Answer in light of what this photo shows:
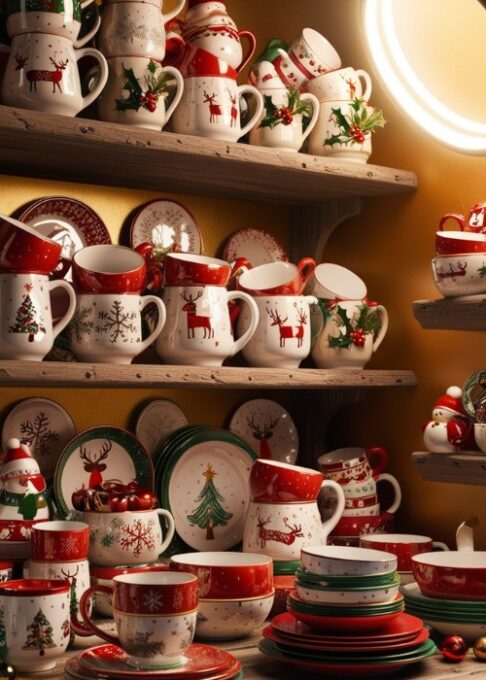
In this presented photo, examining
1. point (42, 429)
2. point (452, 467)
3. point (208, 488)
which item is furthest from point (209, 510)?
point (452, 467)

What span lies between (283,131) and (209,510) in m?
0.65

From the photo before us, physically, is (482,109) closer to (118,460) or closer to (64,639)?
(118,460)

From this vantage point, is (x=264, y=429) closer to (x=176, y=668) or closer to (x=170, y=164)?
(x=170, y=164)

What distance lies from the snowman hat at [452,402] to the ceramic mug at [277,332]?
24 centimetres

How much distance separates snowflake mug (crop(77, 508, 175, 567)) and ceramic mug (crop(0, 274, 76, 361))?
0.82 ft

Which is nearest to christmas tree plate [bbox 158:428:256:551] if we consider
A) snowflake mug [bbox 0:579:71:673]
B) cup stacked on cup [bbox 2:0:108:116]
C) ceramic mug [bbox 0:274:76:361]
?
ceramic mug [bbox 0:274:76:361]

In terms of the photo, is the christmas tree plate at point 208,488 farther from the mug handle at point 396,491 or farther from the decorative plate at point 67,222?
the decorative plate at point 67,222

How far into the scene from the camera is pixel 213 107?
5.47ft

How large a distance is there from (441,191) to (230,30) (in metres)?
0.47

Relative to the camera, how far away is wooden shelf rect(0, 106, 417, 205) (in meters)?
1.52

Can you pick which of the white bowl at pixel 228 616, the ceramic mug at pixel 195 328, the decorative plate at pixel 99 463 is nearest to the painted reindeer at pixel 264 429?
the decorative plate at pixel 99 463

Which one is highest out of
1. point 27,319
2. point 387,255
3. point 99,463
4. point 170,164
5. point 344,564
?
point 170,164

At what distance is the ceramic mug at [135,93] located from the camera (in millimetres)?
1597

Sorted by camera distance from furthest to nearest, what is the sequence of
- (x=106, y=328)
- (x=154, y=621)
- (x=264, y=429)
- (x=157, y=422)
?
(x=264, y=429) < (x=157, y=422) < (x=106, y=328) < (x=154, y=621)
